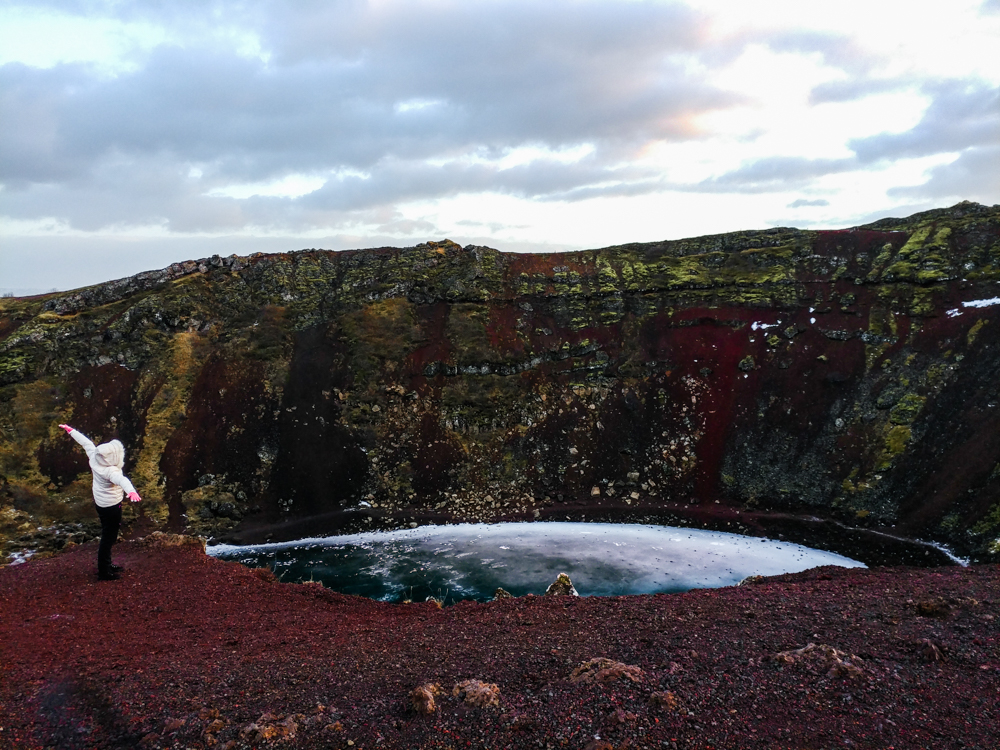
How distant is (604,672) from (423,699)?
363 centimetres

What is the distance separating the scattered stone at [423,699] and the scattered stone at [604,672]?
282 centimetres

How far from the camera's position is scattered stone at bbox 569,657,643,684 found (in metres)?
10.4

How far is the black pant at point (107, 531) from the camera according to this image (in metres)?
16.7

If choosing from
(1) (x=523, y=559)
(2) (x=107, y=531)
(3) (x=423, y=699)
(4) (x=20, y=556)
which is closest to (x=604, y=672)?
(3) (x=423, y=699)

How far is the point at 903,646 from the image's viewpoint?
481 inches

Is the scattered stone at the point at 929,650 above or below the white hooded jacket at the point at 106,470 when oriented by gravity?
below

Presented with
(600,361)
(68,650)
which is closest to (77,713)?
(68,650)

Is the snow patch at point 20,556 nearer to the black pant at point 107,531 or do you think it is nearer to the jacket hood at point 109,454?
the black pant at point 107,531

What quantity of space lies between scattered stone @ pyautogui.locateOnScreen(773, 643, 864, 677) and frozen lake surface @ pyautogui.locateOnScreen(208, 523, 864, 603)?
22446 millimetres

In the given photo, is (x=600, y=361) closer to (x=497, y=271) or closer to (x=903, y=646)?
(x=497, y=271)

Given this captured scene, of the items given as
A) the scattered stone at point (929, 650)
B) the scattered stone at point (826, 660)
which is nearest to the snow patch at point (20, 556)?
the scattered stone at point (826, 660)

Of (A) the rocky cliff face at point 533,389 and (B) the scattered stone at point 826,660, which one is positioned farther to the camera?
(A) the rocky cliff face at point 533,389

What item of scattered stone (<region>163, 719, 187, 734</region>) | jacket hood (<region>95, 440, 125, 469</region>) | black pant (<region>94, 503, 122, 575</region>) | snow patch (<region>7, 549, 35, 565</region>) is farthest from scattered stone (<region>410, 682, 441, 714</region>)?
snow patch (<region>7, 549, 35, 565</region>)

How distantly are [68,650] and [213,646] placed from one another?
10.2 feet
